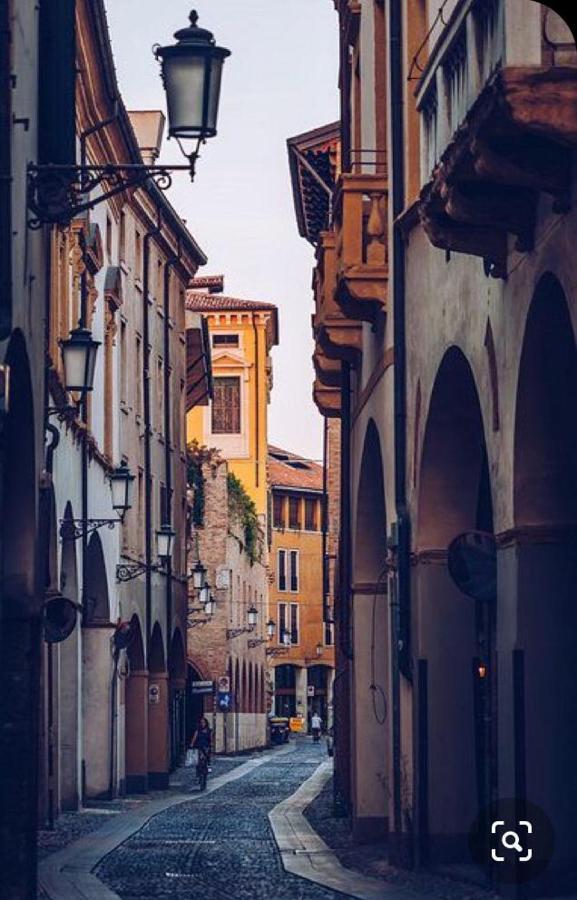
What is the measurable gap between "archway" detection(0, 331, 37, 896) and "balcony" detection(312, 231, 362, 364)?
848 centimetres

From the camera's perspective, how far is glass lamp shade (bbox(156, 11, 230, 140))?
44.9ft

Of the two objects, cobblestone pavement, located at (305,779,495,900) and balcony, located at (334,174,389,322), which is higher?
balcony, located at (334,174,389,322)

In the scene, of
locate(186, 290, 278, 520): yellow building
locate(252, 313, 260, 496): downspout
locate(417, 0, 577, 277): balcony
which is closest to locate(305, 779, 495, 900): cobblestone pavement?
locate(417, 0, 577, 277): balcony

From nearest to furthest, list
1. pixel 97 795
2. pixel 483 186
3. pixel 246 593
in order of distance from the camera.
→ pixel 483 186 → pixel 97 795 → pixel 246 593

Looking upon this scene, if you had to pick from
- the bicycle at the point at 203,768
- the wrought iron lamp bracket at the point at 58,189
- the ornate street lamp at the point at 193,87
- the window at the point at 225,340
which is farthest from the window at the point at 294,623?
the ornate street lamp at the point at 193,87

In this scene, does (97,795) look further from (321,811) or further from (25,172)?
(25,172)

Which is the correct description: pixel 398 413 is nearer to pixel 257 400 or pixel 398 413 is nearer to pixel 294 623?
pixel 257 400

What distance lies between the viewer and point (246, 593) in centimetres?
8331

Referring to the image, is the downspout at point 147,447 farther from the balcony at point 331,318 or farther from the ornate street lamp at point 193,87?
the ornate street lamp at point 193,87

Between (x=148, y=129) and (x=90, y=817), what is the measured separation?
1060 inches

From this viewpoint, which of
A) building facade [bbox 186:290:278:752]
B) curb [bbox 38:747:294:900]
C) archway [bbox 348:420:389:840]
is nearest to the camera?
curb [bbox 38:747:294:900]

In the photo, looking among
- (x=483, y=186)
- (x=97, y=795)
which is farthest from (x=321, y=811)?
(x=483, y=186)

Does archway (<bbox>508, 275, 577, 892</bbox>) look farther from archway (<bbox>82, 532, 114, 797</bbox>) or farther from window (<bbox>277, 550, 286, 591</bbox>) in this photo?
window (<bbox>277, 550, 286, 591</bbox>)

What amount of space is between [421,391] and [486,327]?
3850 mm
